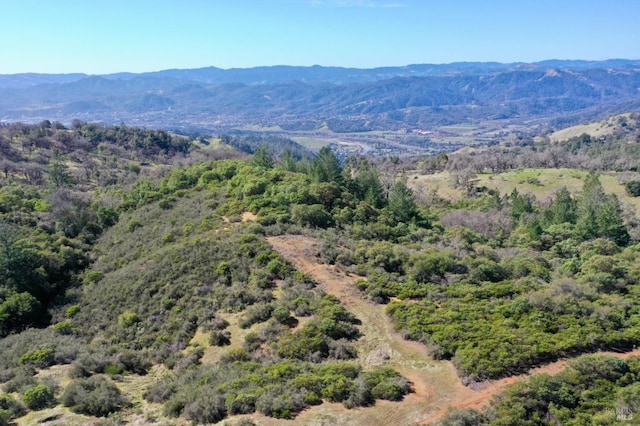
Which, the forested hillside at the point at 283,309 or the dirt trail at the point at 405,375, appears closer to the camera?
the dirt trail at the point at 405,375

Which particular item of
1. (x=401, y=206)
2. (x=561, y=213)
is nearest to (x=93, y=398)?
(x=401, y=206)

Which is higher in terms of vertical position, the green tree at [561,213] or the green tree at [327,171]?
the green tree at [327,171]

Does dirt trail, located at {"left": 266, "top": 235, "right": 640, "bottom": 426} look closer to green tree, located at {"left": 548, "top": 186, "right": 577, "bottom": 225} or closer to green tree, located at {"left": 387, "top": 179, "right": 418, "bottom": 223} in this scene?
green tree, located at {"left": 387, "top": 179, "right": 418, "bottom": 223}

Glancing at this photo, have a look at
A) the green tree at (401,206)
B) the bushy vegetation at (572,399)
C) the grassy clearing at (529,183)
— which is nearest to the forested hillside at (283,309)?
the bushy vegetation at (572,399)

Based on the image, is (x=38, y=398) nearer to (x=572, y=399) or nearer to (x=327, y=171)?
(x=572, y=399)

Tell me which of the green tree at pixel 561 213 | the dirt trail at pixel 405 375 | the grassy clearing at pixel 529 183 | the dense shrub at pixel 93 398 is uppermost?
the dirt trail at pixel 405 375

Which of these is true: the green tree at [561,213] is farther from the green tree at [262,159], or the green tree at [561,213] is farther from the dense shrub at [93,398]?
the dense shrub at [93,398]

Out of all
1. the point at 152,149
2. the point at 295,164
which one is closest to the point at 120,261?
the point at 295,164
